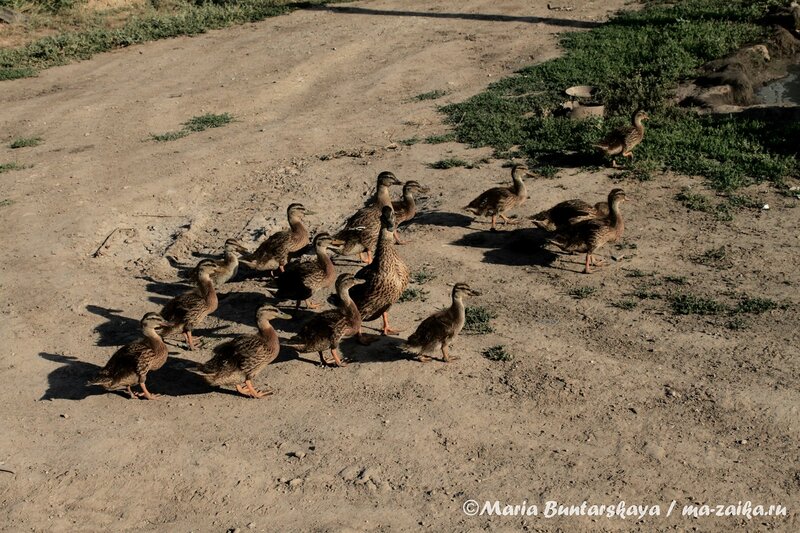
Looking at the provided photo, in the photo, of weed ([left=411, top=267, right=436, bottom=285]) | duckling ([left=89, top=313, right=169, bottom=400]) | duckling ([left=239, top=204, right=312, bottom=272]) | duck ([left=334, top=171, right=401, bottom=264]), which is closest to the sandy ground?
weed ([left=411, top=267, right=436, bottom=285])

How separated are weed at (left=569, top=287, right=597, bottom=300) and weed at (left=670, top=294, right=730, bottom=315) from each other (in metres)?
0.98

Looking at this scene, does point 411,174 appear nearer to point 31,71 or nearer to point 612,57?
point 612,57

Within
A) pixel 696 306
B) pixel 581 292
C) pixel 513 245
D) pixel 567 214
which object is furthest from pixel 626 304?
pixel 513 245

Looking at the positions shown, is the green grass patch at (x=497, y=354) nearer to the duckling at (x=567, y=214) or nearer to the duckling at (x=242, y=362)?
the duckling at (x=242, y=362)

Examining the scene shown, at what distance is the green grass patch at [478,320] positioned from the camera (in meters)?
10.0

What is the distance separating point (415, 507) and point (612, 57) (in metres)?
13.8

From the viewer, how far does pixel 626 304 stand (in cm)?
1037

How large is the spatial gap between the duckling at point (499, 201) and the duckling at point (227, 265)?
137 inches

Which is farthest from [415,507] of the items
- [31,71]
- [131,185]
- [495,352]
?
[31,71]

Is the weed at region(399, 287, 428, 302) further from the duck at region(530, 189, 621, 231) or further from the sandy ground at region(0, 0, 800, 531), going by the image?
the duck at region(530, 189, 621, 231)

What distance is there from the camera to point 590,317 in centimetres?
1020

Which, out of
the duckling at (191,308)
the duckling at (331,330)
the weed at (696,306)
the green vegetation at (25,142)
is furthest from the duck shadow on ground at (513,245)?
the green vegetation at (25,142)

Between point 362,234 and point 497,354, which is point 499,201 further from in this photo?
point 497,354

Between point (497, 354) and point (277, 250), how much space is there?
355 cm
